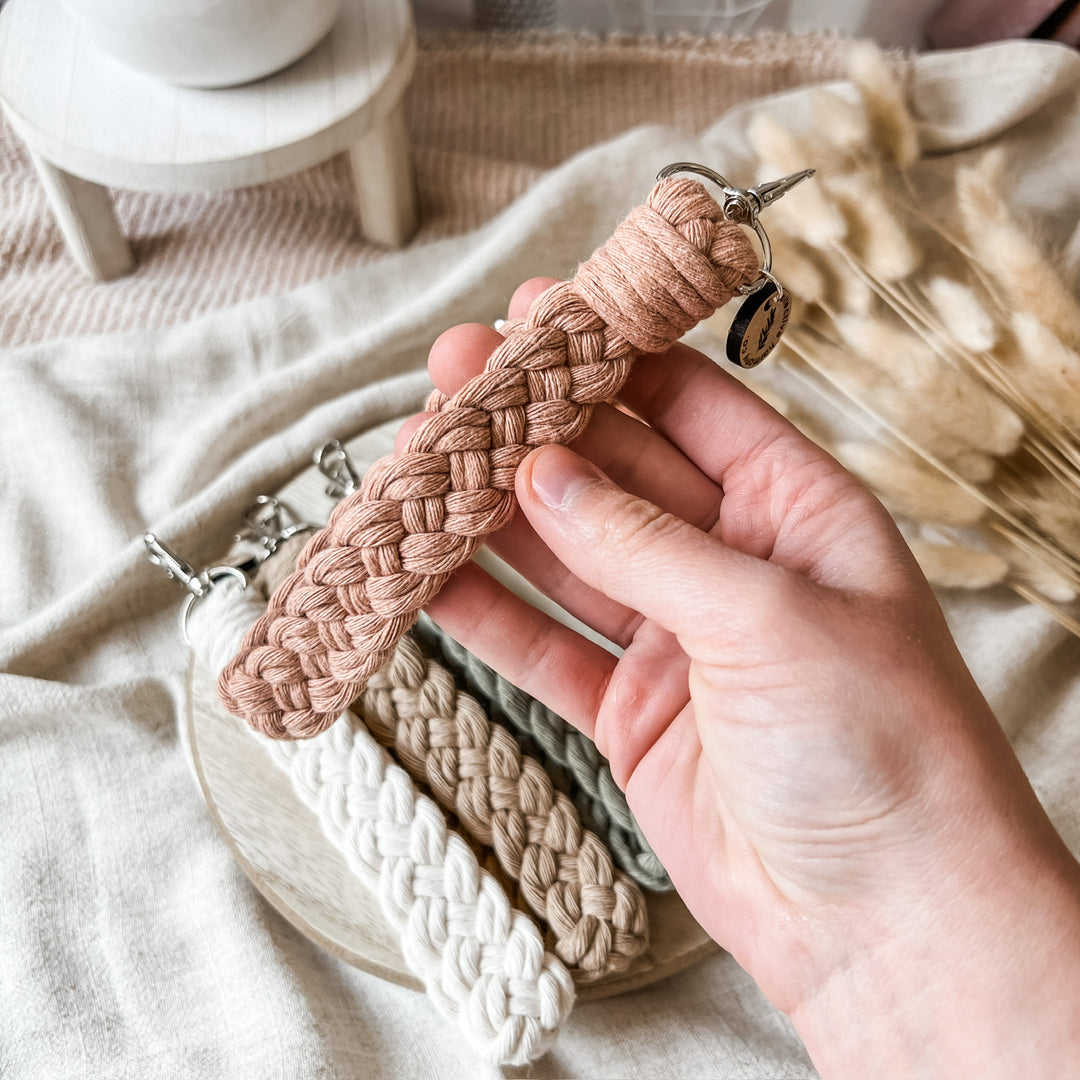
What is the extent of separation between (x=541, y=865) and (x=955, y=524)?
1.66 ft

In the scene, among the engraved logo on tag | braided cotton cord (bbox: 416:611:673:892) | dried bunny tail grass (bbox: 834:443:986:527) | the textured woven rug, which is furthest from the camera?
the textured woven rug

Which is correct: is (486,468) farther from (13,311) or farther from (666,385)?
(13,311)

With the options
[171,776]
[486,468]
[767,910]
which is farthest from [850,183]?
[171,776]

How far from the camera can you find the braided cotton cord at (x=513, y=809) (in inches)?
29.2

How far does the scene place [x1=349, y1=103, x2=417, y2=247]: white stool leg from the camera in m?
1.10

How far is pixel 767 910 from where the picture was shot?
0.65 metres

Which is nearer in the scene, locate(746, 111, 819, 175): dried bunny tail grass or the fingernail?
the fingernail

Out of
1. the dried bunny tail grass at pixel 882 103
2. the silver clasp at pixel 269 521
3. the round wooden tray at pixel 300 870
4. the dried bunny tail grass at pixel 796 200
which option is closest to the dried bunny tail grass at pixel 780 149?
the dried bunny tail grass at pixel 796 200

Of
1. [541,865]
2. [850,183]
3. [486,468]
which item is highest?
[850,183]

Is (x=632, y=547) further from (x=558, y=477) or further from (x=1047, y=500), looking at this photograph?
(x=1047, y=500)

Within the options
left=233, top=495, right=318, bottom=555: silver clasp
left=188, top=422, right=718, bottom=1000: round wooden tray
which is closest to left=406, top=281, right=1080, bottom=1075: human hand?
left=188, top=422, right=718, bottom=1000: round wooden tray

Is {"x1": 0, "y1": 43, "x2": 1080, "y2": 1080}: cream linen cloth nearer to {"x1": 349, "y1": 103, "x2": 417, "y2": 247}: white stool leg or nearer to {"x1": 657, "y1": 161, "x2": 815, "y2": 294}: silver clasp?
{"x1": 349, "y1": 103, "x2": 417, "y2": 247}: white stool leg

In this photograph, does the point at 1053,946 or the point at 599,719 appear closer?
the point at 1053,946

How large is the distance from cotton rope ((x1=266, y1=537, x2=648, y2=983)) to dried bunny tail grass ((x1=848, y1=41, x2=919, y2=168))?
77cm
